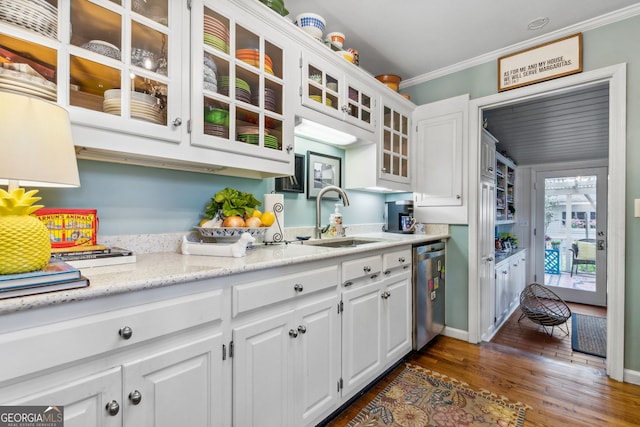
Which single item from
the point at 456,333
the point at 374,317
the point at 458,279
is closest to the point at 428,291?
the point at 458,279

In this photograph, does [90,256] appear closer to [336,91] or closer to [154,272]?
[154,272]

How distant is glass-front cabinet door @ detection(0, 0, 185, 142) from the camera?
980 mm

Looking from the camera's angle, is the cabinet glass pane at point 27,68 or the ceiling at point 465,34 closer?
the cabinet glass pane at point 27,68

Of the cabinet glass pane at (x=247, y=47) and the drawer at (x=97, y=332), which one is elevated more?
the cabinet glass pane at (x=247, y=47)

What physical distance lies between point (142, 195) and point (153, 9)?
2.69 feet

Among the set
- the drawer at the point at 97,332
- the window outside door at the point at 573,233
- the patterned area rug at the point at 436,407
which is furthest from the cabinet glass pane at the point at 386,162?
the window outside door at the point at 573,233

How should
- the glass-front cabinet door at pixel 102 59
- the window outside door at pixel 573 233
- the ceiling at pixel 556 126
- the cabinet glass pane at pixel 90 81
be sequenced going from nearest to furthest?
the glass-front cabinet door at pixel 102 59 < the cabinet glass pane at pixel 90 81 < the ceiling at pixel 556 126 < the window outside door at pixel 573 233

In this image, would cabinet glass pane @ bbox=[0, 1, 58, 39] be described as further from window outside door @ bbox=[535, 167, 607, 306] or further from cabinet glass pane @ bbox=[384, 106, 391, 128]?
window outside door @ bbox=[535, 167, 607, 306]

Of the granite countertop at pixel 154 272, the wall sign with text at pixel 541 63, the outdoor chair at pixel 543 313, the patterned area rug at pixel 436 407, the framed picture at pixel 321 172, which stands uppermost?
the wall sign with text at pixel 541 63

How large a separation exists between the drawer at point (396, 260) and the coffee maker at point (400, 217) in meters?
0.74

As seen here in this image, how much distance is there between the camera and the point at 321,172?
2521mm

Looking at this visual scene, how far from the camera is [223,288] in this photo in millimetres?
1124

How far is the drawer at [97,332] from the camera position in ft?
2.35

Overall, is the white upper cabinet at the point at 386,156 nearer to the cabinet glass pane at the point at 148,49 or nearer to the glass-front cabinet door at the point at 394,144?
the glass-front cabinet door at the point at 394,144
